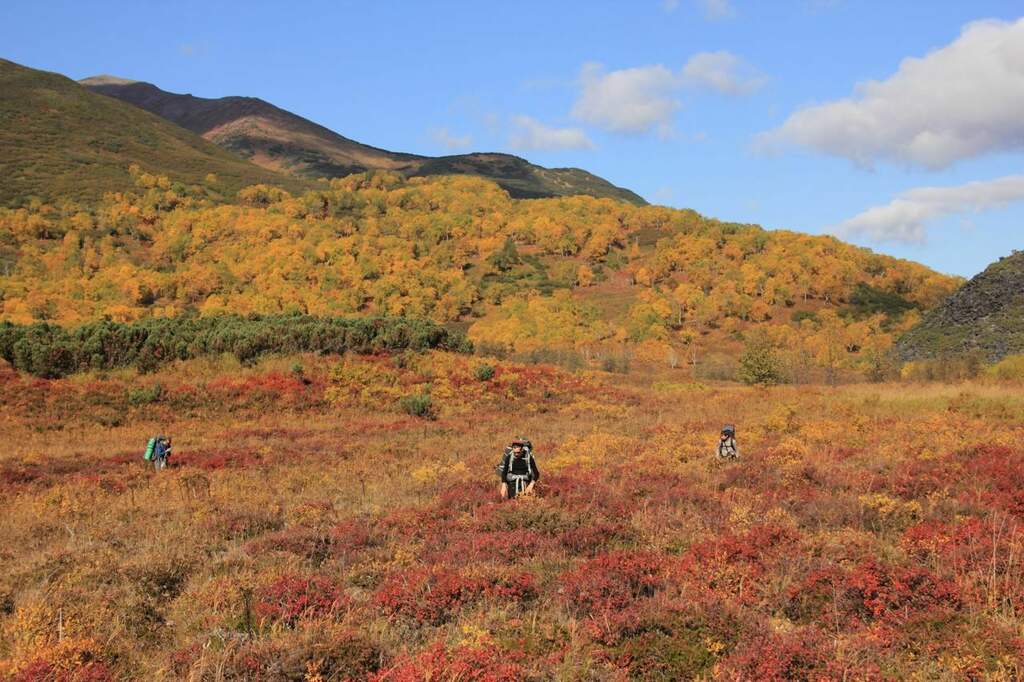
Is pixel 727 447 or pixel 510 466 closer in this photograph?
pixel 510 466

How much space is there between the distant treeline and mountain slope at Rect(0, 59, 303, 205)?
103m

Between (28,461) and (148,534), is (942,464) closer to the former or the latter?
(148,534)

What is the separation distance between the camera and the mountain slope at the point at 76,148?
131750 mm

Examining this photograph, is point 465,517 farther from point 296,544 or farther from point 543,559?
point 296,544

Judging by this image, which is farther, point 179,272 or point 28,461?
point 179,272

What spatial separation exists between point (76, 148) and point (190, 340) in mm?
151241

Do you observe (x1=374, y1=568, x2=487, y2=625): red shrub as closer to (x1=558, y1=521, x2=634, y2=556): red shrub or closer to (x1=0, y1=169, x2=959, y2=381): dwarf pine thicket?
(x1=558, y1=521, x2=634, y2=556): red shrub

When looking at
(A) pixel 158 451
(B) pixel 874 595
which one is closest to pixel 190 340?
(A) pixel 158 451

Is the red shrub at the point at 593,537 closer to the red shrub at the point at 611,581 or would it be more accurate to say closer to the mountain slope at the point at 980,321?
the red shrub at the point at 611,581

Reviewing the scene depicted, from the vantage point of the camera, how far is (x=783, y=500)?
39.2 ft

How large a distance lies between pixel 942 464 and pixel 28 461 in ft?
77.7

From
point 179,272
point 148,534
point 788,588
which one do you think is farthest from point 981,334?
point 179,272

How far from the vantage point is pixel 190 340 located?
3903 centimetres

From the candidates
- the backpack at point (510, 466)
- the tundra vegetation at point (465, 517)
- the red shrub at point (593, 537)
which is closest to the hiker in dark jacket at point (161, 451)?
the tundra vegetation at point (465, 517)
